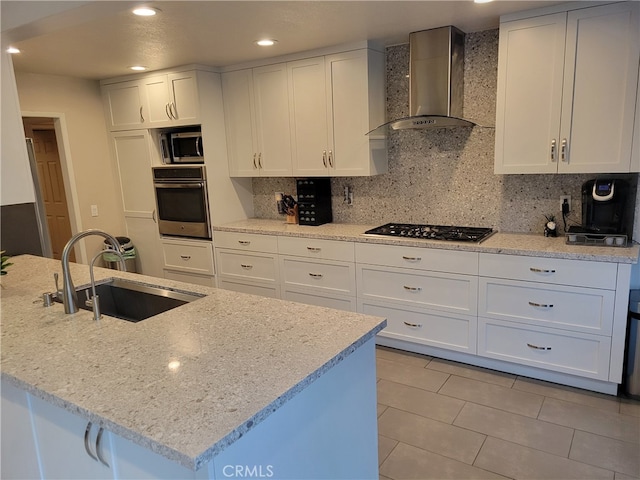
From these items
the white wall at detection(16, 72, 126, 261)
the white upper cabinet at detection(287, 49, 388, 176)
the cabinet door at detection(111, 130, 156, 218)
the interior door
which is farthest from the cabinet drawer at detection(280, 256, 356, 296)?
the interior door

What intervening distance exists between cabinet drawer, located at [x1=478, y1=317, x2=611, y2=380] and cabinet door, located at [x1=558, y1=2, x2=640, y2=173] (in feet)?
3.35

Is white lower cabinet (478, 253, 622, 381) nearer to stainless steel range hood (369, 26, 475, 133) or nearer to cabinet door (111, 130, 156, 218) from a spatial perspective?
stainless steel range hood (369, 26, 475, 133)

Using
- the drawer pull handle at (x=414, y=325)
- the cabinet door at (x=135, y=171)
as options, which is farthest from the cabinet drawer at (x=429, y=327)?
the cabinet door at (x=135, y=171)

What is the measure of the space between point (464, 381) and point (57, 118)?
428cm

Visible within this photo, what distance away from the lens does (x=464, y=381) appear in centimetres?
294

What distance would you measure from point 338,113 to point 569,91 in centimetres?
160

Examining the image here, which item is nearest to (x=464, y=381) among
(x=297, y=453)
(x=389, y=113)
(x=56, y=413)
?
(x=297, y=453)

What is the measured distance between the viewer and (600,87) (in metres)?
2.59

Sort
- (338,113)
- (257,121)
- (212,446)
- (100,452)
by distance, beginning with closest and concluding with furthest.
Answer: (212,446) < (100,452) < (338,113) < (257,121)

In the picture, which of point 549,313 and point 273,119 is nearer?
point 549,313

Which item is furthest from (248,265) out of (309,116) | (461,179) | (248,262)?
(461,179)

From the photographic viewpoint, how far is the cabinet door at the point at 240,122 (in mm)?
4004

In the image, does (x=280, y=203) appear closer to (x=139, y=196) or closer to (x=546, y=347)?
(x=139, y=196)

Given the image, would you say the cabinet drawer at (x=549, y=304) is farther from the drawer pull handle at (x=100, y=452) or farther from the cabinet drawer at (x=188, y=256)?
the cabinet drawer at (x=188, y=256)
